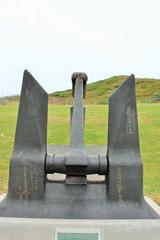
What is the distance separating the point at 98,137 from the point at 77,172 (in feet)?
34.2

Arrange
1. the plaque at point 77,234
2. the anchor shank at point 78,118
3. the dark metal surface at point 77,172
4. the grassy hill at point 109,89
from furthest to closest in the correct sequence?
1. the grassy hill at point 109,89
2. the anchor shank at point 78,118
3. the dark metal surface at point 77,172
4. the plaque at point 77,234

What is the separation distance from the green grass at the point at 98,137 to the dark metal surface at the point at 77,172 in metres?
2.99

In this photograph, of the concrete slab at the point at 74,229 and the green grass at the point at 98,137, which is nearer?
the concrete slab at the point at 74,229

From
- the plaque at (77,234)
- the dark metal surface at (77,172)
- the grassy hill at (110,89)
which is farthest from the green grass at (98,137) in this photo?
the grassy hill at (110,89)

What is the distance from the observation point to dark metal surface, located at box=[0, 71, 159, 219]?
13.1 ft

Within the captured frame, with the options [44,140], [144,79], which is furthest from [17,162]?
[144,79]

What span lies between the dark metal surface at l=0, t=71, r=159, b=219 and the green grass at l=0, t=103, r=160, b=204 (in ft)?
9.80

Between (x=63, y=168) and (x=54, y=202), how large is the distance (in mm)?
389

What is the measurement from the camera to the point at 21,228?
322cm

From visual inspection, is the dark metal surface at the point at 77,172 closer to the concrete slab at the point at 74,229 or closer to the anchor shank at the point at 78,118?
the anchor shank at the point at 78,118

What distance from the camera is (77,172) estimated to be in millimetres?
4066

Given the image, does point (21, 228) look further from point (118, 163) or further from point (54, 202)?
point (118, 163)

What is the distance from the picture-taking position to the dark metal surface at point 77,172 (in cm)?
400

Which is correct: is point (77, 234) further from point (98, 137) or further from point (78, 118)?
point (98, 137)
